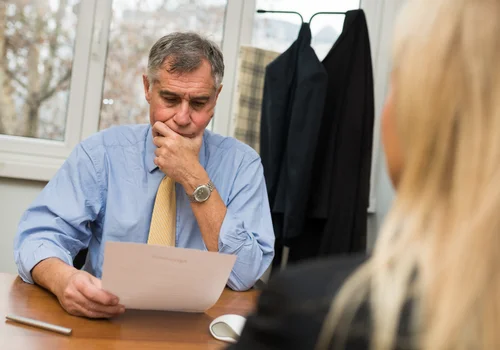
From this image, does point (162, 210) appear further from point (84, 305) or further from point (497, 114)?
→ point (497, 114)

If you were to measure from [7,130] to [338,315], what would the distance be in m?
2.70

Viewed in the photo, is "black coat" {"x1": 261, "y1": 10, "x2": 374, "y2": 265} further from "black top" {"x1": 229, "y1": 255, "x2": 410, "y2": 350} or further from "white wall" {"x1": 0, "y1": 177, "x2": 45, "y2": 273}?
"black top" {"x1": 229, "y1": 255, "x2": 410, "y2": 350}

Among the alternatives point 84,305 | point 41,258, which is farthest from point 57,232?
point 84,305

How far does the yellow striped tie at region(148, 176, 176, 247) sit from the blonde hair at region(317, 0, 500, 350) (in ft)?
4.03

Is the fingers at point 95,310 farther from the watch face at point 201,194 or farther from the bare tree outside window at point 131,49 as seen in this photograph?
the bare tree outside window at point 131,49

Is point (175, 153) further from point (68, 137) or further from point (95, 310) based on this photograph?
point (68, 137)

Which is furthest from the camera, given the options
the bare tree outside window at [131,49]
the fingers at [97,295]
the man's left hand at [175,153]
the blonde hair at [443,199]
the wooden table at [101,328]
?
the bare tree outside window at [131,49]

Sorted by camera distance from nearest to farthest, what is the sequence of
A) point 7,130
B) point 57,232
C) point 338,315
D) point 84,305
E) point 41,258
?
point 338,315 → point 84,305 → point 41,258 → point 57,232 → point 7,130

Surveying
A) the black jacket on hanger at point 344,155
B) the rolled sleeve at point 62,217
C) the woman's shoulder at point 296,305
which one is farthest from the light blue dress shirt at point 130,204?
the woman's shoulder at point 296,305

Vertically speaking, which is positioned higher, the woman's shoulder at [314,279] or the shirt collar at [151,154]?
the shirt collar at [151,154]

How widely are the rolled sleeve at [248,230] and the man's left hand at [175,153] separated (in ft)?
0.53

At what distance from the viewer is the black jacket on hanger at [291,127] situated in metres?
2.83

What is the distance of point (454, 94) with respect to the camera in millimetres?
541

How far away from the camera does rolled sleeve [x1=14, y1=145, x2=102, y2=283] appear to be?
156 cm
